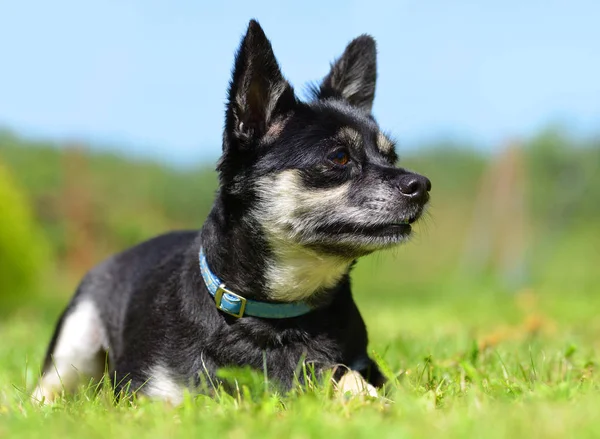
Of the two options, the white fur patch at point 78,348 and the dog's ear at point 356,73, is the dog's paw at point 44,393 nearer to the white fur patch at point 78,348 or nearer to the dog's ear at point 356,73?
the white fur patch at point 78,348

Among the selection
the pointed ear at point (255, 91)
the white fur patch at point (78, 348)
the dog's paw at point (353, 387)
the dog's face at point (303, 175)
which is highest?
the pointed ear at point (255, 91)

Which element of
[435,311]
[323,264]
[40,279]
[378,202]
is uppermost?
[378,202]

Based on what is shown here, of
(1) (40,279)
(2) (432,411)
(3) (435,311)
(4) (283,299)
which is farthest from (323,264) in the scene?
(1) (40,279)

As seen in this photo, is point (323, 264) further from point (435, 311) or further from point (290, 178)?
point (435, 311)

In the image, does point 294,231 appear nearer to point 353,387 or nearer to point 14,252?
point 353,387

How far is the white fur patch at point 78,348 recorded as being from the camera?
4.67 metres

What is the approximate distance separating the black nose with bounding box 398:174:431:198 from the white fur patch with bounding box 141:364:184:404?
147 centimetres

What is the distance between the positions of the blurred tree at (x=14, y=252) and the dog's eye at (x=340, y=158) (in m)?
8.82

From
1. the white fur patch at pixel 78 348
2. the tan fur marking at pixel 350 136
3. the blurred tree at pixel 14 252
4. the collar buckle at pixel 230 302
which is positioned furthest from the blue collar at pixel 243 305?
the blurred tree at pixel 14 252

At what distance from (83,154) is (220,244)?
13166 millimetres

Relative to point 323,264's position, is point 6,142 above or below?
below

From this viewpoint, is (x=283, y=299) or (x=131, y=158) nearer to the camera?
(x=283, y=299)

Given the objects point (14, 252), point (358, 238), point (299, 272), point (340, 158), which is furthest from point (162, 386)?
A: point (14, 252)

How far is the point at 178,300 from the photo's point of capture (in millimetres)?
3736
